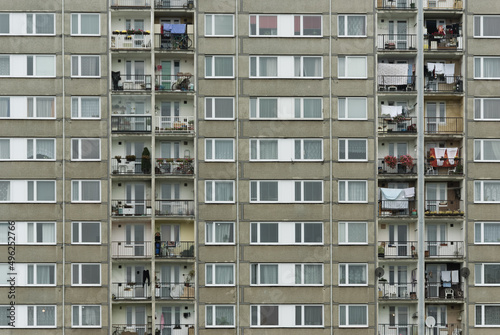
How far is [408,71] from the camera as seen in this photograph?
55312mm

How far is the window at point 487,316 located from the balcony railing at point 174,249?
20.1 m

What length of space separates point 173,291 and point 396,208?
1648 cm

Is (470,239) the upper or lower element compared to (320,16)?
lower

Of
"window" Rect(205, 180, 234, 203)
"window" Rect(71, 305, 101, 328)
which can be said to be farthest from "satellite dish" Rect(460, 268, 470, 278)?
"window" Rect(71, 305, 101, 328)

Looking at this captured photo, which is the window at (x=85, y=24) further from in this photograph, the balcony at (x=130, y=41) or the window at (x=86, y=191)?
the window at (x=86, y=191)

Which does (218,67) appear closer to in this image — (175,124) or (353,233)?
(175,124)

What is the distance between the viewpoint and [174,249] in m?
53.7

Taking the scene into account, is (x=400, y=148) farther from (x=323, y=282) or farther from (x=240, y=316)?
(x=240, y=316)

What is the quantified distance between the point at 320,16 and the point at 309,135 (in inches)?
333

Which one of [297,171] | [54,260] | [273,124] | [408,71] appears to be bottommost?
[54,260]

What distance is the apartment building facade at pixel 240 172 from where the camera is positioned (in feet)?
175

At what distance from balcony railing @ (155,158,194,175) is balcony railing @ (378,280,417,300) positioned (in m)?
15.4

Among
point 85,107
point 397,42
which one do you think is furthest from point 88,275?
point 397,42

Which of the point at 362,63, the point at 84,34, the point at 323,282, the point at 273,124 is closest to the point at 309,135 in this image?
the point at 273,124
